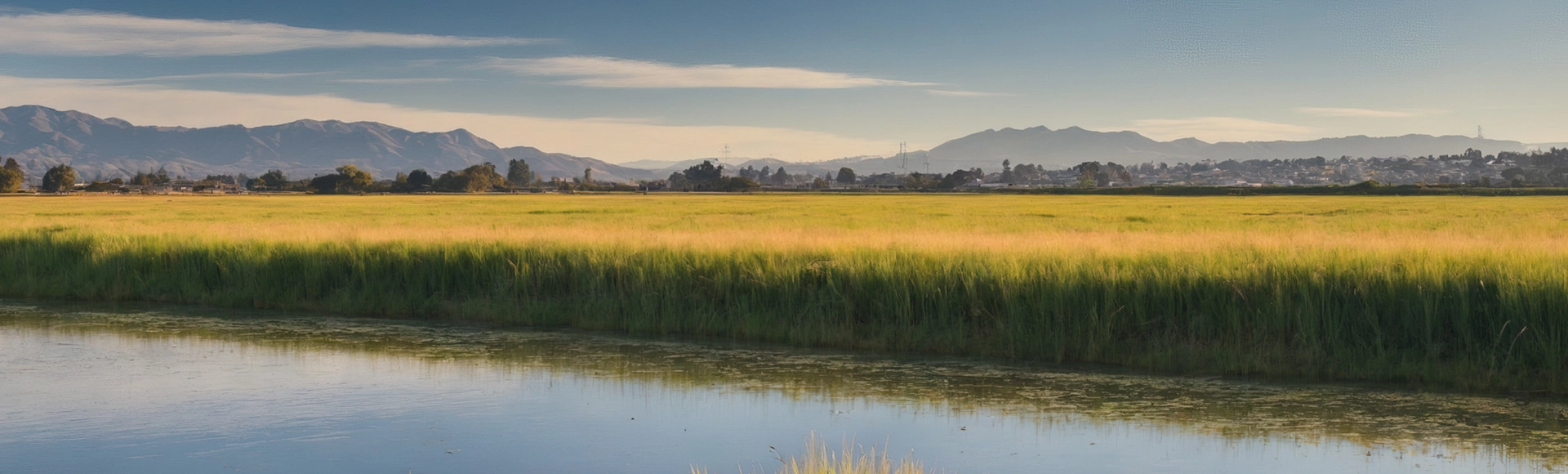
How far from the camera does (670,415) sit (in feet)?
35.3

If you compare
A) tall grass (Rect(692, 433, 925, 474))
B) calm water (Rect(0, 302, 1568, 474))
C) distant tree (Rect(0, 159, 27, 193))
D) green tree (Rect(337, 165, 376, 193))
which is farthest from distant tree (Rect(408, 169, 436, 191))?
tall grass (Rect(692, 433, 925, 474))

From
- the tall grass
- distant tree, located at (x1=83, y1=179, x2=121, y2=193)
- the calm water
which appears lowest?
the calm water

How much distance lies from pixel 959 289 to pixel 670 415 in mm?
6029

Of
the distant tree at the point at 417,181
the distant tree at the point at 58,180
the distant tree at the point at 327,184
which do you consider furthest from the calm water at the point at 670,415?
the distant tree at the point at 58,180

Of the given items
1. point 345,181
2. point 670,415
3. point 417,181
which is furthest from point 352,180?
point 670,415

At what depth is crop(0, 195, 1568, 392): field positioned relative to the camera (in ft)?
41.8

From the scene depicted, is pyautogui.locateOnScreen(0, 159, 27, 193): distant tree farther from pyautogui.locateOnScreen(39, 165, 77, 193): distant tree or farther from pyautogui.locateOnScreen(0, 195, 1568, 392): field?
pyautogui.locateOnScreen(0, 195, 1568, 392): field

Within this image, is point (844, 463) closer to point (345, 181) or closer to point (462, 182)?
point (345, 181)

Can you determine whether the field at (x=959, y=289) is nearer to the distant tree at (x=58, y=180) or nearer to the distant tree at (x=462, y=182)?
the distant tree at (x=462, y=182)

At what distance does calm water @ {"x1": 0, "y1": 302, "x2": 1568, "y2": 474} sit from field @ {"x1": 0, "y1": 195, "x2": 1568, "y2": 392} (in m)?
0.90

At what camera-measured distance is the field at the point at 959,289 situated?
1273 cm

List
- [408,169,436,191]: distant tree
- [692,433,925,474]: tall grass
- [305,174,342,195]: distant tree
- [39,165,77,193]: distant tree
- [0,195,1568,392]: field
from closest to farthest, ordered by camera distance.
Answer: [692,433,925,474]: tall grass
[0,195,1568,392]: field
[305,174,342,195]: distant tree
[39,165,77,193]: distant tree
[408,169,436,191]: distant tree

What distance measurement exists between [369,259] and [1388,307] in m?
16.3

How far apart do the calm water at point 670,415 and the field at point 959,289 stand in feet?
2.96
